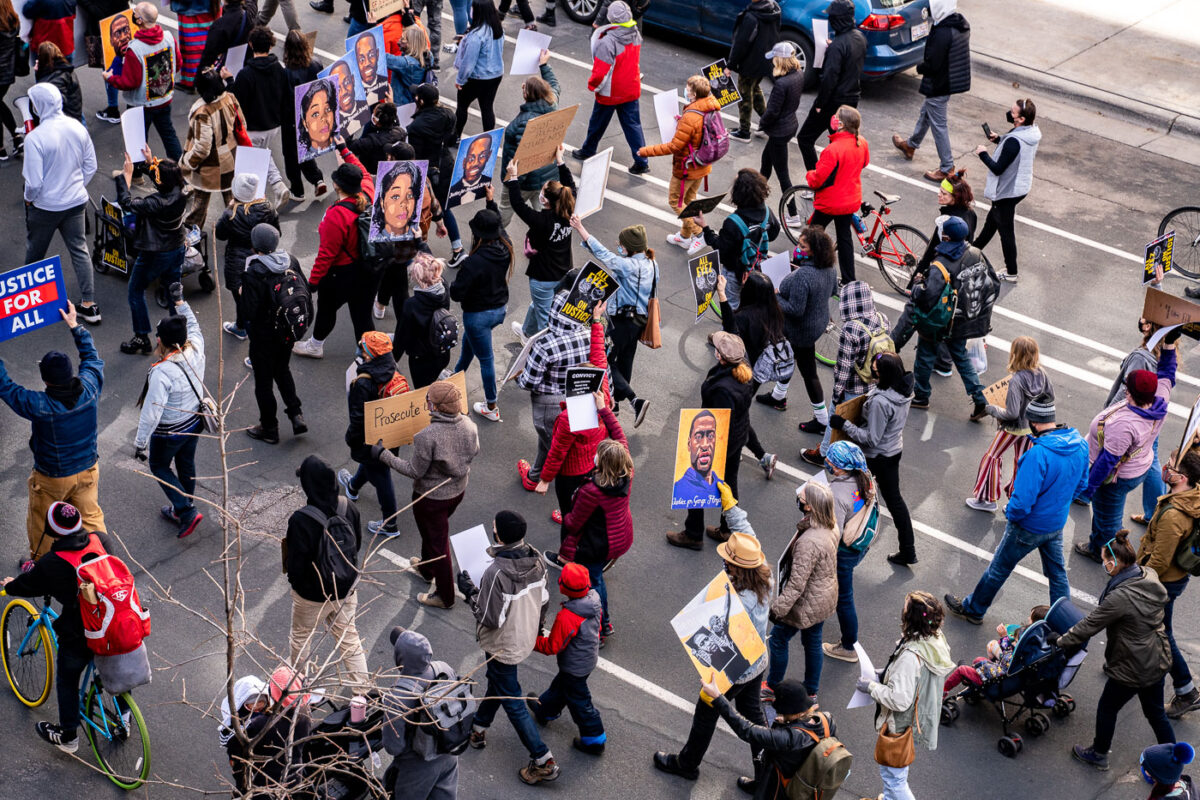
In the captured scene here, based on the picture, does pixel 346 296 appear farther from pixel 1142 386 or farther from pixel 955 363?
pixel 1142 386

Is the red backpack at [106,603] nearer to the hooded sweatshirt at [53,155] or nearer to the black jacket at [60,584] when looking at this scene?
the black jacket at [60,584]

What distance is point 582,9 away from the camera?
59.5 ft

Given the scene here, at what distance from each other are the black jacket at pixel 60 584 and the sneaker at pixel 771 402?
618 centimetres

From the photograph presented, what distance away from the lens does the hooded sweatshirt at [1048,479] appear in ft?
28.3

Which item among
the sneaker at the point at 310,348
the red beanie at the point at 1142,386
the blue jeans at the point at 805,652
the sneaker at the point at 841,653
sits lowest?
the sneaker at the point at 310,348

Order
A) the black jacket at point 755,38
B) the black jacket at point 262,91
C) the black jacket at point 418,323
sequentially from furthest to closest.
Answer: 1. the black jacket at point 755,38
2. the black jacket at point 262,91
3. the black jacket at point 418,323

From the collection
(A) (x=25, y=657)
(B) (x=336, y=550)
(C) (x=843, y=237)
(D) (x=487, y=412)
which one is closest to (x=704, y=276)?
(D) (x=487, y=412)

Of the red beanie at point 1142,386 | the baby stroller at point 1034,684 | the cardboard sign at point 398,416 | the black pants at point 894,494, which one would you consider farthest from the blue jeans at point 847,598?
the cardboard sign at point 398,416

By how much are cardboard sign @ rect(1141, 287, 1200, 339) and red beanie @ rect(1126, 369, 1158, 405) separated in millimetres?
646

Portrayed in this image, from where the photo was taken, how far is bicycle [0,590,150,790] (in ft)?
24.1

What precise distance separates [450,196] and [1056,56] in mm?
11300

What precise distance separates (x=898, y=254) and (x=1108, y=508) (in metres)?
4.19

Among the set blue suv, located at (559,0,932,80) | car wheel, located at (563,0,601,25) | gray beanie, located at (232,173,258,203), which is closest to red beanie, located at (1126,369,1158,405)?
gray beanie, located at (232,173,258,203)

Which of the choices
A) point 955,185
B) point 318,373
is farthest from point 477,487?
point 955,185
